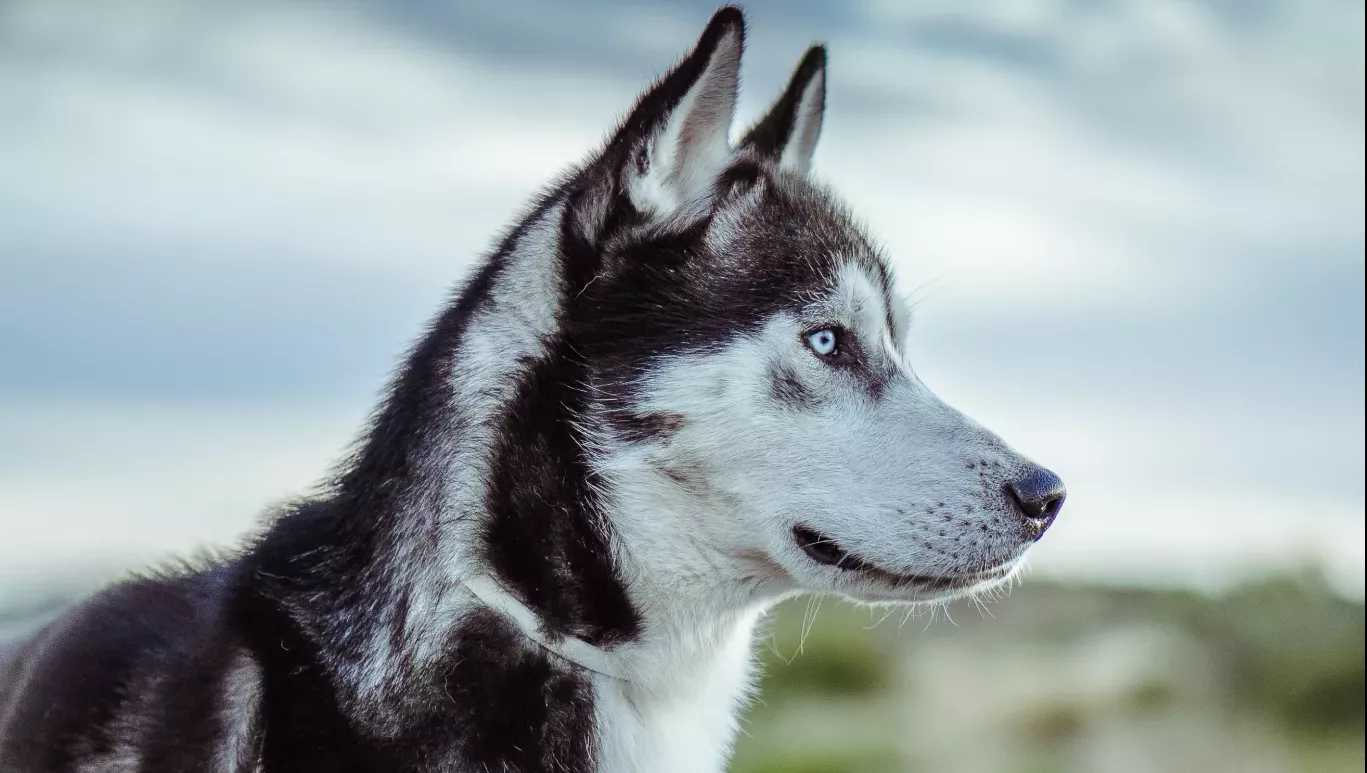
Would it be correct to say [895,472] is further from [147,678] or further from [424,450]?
[147,678]

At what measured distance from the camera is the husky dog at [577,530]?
101 inches

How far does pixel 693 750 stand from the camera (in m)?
2.91


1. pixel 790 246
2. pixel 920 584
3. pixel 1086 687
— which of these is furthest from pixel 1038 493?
pixel 1086 687

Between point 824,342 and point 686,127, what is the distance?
2.21 feet

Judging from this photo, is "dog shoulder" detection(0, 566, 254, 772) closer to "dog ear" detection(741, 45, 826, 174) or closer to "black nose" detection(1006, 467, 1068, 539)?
"black nose" detection(1006, 467, 1068, 539)

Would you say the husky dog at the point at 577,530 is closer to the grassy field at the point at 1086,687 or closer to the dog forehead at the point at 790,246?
the dog forehead at the point at 790,246

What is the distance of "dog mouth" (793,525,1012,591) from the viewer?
8.90 feet

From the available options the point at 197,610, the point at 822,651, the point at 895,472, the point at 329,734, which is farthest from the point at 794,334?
the point at 822,651

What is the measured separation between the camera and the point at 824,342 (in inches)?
114

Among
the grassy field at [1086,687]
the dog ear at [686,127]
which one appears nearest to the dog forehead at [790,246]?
the dog ear at [686,127]

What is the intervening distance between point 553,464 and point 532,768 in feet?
2.36

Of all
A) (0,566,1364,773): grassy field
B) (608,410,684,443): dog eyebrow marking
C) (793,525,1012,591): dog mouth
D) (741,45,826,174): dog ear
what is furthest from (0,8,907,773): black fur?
(0,566,1364,773): grassy field

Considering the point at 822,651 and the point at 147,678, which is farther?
the point at 822,651

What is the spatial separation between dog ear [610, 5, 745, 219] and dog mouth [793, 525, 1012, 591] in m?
0.93
